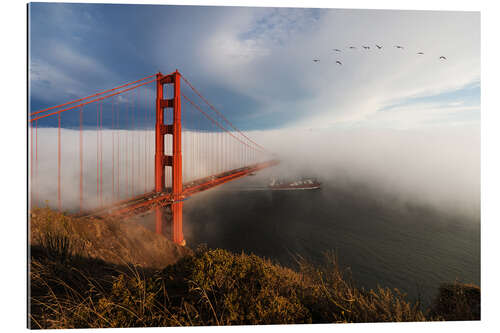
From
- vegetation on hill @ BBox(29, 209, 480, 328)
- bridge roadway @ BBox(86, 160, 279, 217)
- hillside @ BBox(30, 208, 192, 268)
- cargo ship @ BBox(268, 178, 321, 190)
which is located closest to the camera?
vegetation on hill @ BBox(29, 209, 480, 328)

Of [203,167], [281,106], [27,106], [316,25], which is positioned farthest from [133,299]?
[316,25]

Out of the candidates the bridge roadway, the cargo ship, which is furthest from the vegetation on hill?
the cargo ship

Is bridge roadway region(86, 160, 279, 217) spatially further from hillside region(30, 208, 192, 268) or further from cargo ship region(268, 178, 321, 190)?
cargo ship region(268, 178, 321, 190)

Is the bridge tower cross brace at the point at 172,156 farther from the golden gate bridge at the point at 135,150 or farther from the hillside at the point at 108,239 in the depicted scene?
the hillside at the point at 108,239

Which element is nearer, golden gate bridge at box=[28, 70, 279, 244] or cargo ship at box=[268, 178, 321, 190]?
golden gate bridge at box=[28, 70, 279, 244]

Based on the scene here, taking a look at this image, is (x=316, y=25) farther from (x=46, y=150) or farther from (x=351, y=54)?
(x=46, y=150)

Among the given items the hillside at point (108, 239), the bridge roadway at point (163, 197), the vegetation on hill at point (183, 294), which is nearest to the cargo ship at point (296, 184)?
the bridge roadway at point (163, 197)

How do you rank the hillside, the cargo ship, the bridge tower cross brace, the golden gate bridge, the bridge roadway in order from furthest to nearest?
the cargo ship
the bridge tower cross brace
the bridge roadway
the golden gate bridge
the hillside

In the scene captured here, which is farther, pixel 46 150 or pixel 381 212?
pixel 381 212
